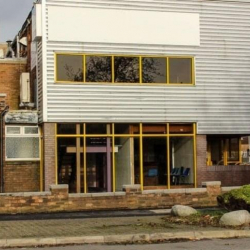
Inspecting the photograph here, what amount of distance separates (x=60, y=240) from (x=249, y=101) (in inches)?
627

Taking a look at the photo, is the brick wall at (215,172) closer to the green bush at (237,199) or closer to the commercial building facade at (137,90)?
the commercial building facade at (137,90)

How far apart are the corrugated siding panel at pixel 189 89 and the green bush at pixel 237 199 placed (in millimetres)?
8805

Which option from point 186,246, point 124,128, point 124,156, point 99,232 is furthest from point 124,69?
point 186,246

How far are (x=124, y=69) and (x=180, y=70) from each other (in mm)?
2509

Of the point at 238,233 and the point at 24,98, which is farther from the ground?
the point at 24,98

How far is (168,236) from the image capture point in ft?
47.9

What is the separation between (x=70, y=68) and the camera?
25.8 metres

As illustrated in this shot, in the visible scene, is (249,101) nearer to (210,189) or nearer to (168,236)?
(210,189)

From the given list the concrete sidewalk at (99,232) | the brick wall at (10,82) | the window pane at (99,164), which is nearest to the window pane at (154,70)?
the window pane at (99,164)

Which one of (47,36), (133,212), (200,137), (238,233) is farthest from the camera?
(200,137)

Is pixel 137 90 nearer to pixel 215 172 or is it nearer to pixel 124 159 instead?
pixel 124 159

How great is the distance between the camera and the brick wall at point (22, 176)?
25938mm

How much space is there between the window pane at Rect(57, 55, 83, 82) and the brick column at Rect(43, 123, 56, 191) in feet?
6.66

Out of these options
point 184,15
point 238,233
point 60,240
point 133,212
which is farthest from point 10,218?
point 184,15
